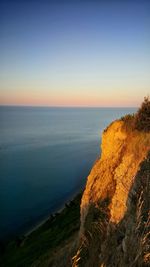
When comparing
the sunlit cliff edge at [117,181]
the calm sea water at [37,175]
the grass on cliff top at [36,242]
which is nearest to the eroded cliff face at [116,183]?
the sunlit cliff edge at [117,181]

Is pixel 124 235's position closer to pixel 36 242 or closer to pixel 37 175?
pixel 36 242

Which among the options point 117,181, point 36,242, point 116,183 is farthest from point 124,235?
point 36,242

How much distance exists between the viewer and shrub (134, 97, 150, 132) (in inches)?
655

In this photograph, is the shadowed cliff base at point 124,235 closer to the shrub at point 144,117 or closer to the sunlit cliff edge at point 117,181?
the sunlit cliff edge at point 117,181

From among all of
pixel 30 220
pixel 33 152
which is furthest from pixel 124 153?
pixel 33 152

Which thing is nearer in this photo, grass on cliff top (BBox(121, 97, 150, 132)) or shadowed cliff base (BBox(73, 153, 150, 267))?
shadowed cliff base (BBox(73, 153, 150, 267))

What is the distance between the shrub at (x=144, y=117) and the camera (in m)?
16.6

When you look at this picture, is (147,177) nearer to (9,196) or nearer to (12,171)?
(9,196)

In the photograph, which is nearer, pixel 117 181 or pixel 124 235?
pixel 124 235

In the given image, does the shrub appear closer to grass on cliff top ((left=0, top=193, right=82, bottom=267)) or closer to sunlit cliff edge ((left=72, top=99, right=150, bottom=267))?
sunlit cliff edge ((left=72, top=99, right=150, bottom=267))

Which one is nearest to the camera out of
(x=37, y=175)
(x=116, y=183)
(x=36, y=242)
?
(x=116, y=183)

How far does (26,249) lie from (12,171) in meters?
42.6

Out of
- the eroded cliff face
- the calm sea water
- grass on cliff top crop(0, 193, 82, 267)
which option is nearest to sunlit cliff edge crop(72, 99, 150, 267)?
the eroded cliff face

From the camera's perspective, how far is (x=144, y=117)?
1680 centimetres
